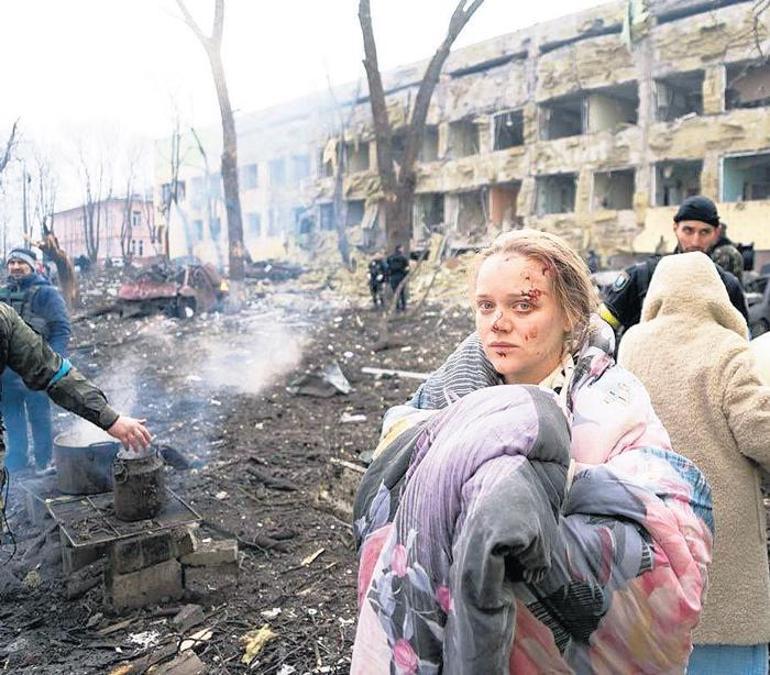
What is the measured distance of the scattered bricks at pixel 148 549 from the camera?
3.37 m

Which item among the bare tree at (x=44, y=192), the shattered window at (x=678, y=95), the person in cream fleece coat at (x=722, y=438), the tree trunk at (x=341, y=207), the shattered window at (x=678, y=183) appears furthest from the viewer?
the tree trunk at (x=341, y=207)

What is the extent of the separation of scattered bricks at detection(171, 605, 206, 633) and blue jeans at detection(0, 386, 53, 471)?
2.87m

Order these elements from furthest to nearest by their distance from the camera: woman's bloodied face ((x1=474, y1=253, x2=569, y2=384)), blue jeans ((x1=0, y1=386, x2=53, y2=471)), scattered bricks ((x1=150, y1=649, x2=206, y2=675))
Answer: blue jeans ((x1=0, y1=386, x2=53, y2=471)), scattered bricks ((x1=150, y1=649, x2=206, y2=675)), woman's bloodied face ((x1=474, y1=253, x2=569, y2=384))

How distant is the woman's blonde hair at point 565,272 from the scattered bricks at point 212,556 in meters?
2.88

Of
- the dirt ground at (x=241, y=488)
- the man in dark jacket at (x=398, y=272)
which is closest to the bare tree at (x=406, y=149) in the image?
the man in dark jacket at (x=398, y=272)

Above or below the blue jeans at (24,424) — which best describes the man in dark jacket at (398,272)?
above

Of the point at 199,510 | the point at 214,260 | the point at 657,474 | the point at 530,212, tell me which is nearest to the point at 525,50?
the point at 530,212

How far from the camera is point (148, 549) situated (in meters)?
3.45

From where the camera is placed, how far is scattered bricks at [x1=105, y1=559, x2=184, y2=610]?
3.40m

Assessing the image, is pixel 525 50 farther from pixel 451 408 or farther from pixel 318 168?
pixel 451 408

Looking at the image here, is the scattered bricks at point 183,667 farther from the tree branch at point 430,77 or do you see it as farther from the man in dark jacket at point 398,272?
the tree branch at point 430,77

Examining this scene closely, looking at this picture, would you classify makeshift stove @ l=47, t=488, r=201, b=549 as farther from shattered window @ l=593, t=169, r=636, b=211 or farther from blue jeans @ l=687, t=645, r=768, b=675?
shattered window @ l=593, t=169, r=636, b=211

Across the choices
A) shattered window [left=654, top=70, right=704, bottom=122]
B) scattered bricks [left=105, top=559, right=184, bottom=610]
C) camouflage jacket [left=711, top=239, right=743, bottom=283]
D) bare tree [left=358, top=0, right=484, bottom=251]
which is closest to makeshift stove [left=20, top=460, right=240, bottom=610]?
scattered bricks [left=105, top=559, right=184, bottom=610]

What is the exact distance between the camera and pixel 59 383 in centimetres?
312
